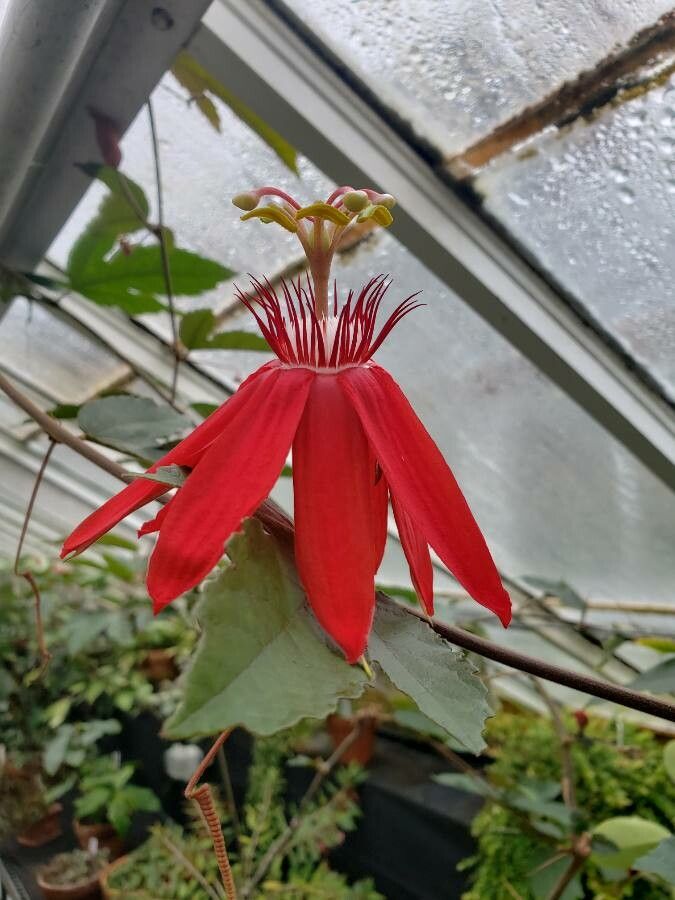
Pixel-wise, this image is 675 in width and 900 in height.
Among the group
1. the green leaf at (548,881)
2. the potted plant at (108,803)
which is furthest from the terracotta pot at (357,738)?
the green leaf at (548,881)

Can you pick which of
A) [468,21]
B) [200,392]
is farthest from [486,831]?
[468,21]

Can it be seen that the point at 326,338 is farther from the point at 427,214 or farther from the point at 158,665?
the point at 158,665

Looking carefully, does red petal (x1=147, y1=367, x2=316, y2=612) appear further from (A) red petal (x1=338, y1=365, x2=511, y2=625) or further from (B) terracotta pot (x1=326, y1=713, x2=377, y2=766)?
(B) terracotta pot (x1=326, y1=713, x2=377, y2=766)

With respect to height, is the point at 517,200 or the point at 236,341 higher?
the point at 517,200

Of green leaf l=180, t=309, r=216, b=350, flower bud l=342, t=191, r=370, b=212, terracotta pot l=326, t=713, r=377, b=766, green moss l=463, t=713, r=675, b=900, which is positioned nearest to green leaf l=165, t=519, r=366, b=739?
flower bud l=342, t=191, r=370, b=212

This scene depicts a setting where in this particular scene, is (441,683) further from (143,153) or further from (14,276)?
(143,153)

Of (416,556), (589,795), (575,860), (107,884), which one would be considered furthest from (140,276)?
(107,884)
